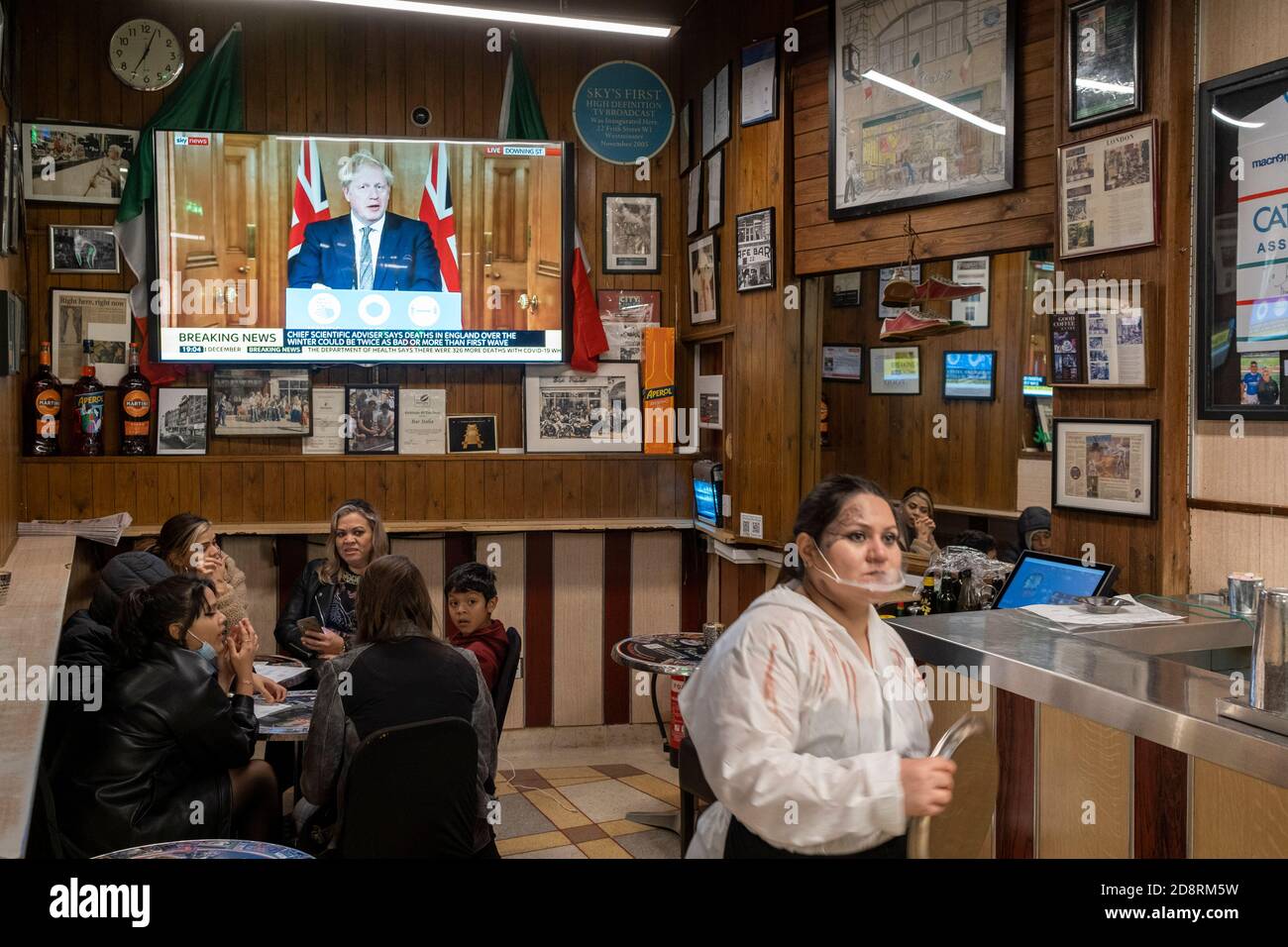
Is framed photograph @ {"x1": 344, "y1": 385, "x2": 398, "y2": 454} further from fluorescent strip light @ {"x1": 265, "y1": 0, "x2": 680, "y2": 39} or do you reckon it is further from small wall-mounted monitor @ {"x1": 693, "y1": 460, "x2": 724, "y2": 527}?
fluorescent strip light @ {"x1": 265, "y1": 0, "x2": 680, "y2": 39}

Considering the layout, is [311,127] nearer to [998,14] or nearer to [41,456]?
[41,456]

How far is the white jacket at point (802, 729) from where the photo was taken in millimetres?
1700

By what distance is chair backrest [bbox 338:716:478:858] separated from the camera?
2662mm

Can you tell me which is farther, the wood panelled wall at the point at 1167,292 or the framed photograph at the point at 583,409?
the framed photograph at the point at 583,409

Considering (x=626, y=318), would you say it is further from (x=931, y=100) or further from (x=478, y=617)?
(x=478, y=617)

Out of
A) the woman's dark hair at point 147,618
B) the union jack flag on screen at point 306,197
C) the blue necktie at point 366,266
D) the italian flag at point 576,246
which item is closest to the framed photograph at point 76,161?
the union jack flag on screen at point 306,197

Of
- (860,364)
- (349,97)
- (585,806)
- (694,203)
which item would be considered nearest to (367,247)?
(349,97)

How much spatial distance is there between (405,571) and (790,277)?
2.58 m

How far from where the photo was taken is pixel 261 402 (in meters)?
5.59

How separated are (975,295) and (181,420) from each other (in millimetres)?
4414

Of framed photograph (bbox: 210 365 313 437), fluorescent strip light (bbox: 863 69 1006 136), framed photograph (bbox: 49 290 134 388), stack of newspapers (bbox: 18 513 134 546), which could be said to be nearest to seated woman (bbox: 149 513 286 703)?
stack of newspapers (bbox: 18 513 134 546)

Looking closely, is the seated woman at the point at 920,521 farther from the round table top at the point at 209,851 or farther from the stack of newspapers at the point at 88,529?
the stack of newspapers at the point at 88,529

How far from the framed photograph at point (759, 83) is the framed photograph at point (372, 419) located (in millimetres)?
2272
